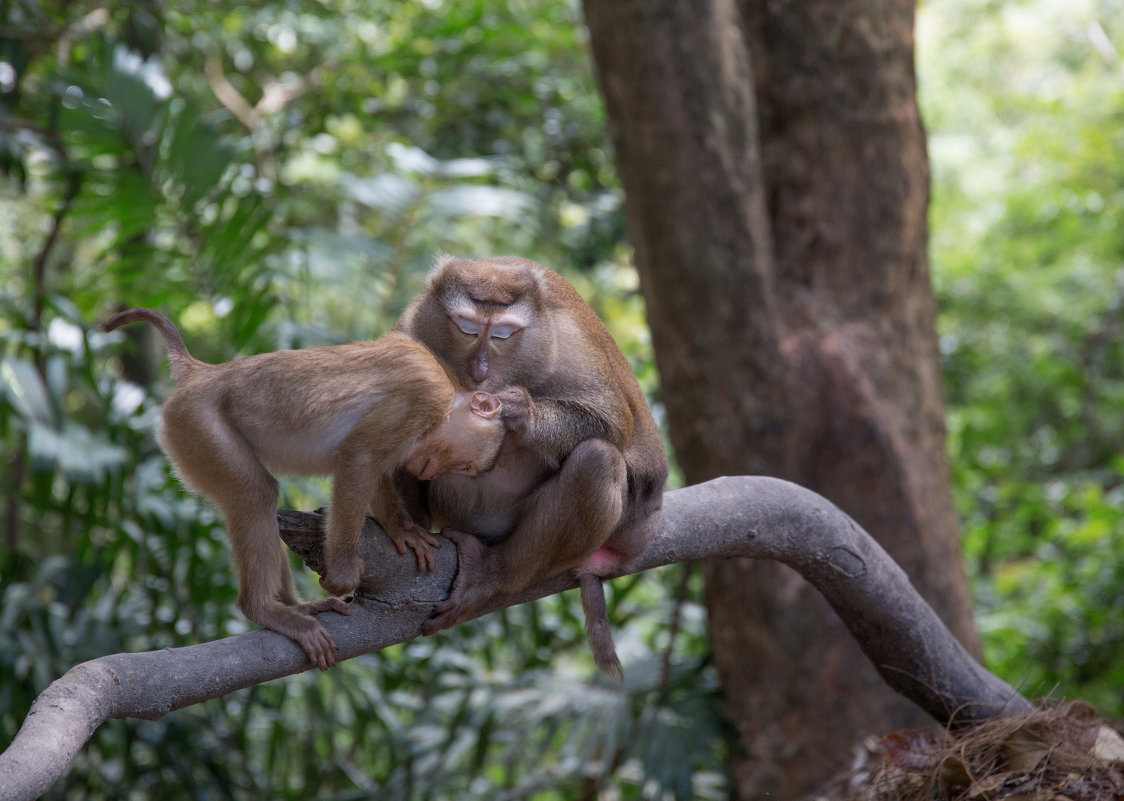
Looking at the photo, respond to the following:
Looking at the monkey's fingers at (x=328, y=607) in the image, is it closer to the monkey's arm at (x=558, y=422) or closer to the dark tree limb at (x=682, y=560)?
the dark tree limb at (x=682, y=560)

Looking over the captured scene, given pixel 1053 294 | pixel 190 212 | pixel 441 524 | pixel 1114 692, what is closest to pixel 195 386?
pixel 441 524

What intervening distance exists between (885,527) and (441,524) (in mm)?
2314

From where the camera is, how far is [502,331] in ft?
8.32

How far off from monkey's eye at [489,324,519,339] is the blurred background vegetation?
5.10 ft

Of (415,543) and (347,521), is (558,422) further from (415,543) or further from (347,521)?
(347,521)

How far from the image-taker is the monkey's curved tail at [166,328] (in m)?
2.08

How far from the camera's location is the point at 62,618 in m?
3.87

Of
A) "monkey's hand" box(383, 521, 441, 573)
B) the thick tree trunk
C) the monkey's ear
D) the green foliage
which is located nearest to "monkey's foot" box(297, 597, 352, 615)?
"monkey's hand" box(383, 521, 441, 573)

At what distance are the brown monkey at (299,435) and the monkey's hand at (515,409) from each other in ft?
0.49

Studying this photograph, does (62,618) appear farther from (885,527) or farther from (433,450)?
(885,527)

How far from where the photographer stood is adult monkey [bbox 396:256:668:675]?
2393mm

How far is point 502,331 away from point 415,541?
23.4 inches

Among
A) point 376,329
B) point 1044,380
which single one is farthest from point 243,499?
point 1044,380

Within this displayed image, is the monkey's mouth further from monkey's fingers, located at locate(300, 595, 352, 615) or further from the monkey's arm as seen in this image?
monkey's fingers, located at locate(300, 595, 352, 615)
